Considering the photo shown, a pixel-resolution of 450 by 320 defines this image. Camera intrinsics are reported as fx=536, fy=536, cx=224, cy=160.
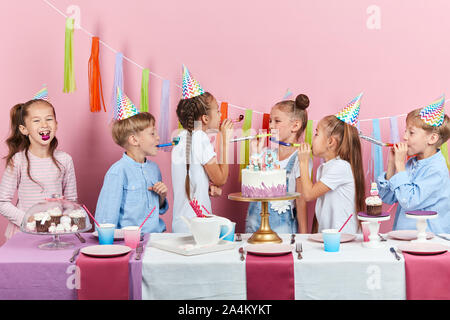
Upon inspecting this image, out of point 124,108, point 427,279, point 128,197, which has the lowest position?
point 427,279

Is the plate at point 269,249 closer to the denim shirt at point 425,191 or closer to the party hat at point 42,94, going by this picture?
the denim shirt at point 425,191

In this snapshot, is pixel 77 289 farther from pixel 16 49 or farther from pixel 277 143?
pixel 16 49

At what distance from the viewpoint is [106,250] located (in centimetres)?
186

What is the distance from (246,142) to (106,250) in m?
1.36

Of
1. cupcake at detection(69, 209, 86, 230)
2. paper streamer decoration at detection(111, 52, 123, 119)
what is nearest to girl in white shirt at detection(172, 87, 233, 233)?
paper streamer decoration at detection(111, 52, 123, 119)

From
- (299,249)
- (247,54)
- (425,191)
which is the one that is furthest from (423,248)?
(247,54)

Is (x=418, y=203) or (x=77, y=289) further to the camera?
(x=418, y=203)

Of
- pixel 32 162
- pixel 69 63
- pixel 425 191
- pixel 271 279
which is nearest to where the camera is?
pixel 271 279

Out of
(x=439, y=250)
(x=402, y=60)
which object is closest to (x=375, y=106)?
(x=402, y=60)

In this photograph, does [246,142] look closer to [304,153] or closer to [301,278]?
[304,153]

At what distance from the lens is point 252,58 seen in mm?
3125

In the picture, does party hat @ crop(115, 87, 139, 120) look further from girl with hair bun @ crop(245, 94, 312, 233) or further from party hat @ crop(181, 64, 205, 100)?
girl with hair bun @ crop(245, 94, 312, 233)

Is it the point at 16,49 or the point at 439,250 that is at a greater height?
the point at 16,49

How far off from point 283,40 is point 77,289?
194 cm
